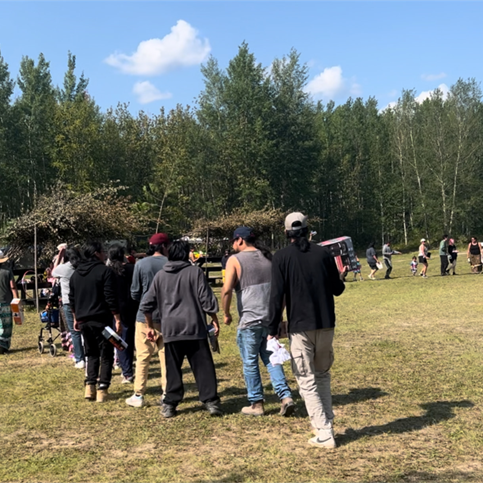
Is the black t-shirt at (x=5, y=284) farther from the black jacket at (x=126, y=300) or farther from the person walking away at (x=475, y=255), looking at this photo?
the person walking away at (x=475, y=255)

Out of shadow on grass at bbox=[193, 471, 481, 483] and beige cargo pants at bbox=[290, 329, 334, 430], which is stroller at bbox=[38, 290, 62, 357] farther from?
shadow on grass at bbox=[193, 471, 481, 483]

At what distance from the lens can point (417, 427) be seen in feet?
16.9

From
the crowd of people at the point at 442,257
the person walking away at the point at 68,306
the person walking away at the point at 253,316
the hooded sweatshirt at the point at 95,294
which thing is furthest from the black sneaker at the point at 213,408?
the crowd of people at the point at 442,257

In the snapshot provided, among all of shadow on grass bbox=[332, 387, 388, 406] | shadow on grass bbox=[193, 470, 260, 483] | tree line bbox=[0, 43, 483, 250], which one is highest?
tree line bbox=[0, 43, 483, 250]

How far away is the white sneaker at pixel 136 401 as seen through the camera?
20.2 ft

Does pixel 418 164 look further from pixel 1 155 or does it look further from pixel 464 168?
pixel 1 155

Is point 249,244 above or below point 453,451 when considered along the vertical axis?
above

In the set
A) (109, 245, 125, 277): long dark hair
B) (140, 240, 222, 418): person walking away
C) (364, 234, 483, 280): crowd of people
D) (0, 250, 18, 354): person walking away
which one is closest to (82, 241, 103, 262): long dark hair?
(109, 245, 125, 277): long dark hair

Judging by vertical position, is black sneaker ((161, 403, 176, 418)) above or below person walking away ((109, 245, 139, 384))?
below

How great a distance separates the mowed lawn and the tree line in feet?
97.9

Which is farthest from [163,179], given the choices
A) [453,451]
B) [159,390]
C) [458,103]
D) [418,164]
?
[453,451]

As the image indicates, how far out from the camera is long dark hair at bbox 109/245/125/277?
7.03 metres

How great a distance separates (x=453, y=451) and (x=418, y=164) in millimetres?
49025

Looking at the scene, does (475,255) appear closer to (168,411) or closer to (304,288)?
(168,411)
